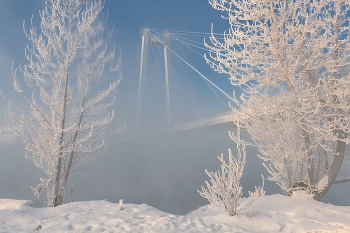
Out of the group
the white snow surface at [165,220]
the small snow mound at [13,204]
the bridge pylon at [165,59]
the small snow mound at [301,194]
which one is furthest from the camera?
the bridge pylon at [165,59]

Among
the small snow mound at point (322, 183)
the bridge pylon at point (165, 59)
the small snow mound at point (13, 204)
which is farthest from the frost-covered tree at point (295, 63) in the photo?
the bridge pylon at point (165, 59)

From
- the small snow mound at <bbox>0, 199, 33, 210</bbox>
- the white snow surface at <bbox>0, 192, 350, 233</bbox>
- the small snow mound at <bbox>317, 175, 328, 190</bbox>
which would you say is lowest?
the white snow surface at <bbox>0, 192, 350, 233</bbox>

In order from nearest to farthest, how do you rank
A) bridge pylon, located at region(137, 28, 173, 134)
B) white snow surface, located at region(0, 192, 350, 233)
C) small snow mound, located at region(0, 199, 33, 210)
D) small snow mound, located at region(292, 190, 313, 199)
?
white snow surface, located at region(0, 192, 350, 233), small snow mound, located at region(0, 199, 33, 210), small snow mound, located at region(292, 190, 313, 199), bridge pylon, located at region(137, 28, 173, 134)

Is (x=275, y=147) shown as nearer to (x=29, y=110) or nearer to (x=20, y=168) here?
(x=29, y=110)

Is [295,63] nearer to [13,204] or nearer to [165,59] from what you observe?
[13,204]

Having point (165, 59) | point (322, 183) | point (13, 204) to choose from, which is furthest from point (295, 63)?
point (165, 59)

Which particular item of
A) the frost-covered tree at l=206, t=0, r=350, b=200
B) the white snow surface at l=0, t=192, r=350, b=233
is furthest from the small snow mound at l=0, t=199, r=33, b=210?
the frost-covered tree at l=206, t=0, r=350, b=200

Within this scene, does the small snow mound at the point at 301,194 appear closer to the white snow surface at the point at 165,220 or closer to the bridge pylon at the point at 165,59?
the white snow surface at the point at 165,220

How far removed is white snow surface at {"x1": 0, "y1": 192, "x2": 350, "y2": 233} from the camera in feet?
14.4

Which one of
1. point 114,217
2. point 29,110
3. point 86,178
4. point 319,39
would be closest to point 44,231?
point 114,217

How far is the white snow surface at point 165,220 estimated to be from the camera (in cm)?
440

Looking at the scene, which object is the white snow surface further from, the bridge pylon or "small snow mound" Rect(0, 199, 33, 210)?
the bridge pylon

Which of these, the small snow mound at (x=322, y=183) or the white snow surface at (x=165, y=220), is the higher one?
the small snow mound at (x=322, y=183)

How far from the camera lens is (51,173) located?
320 inches
